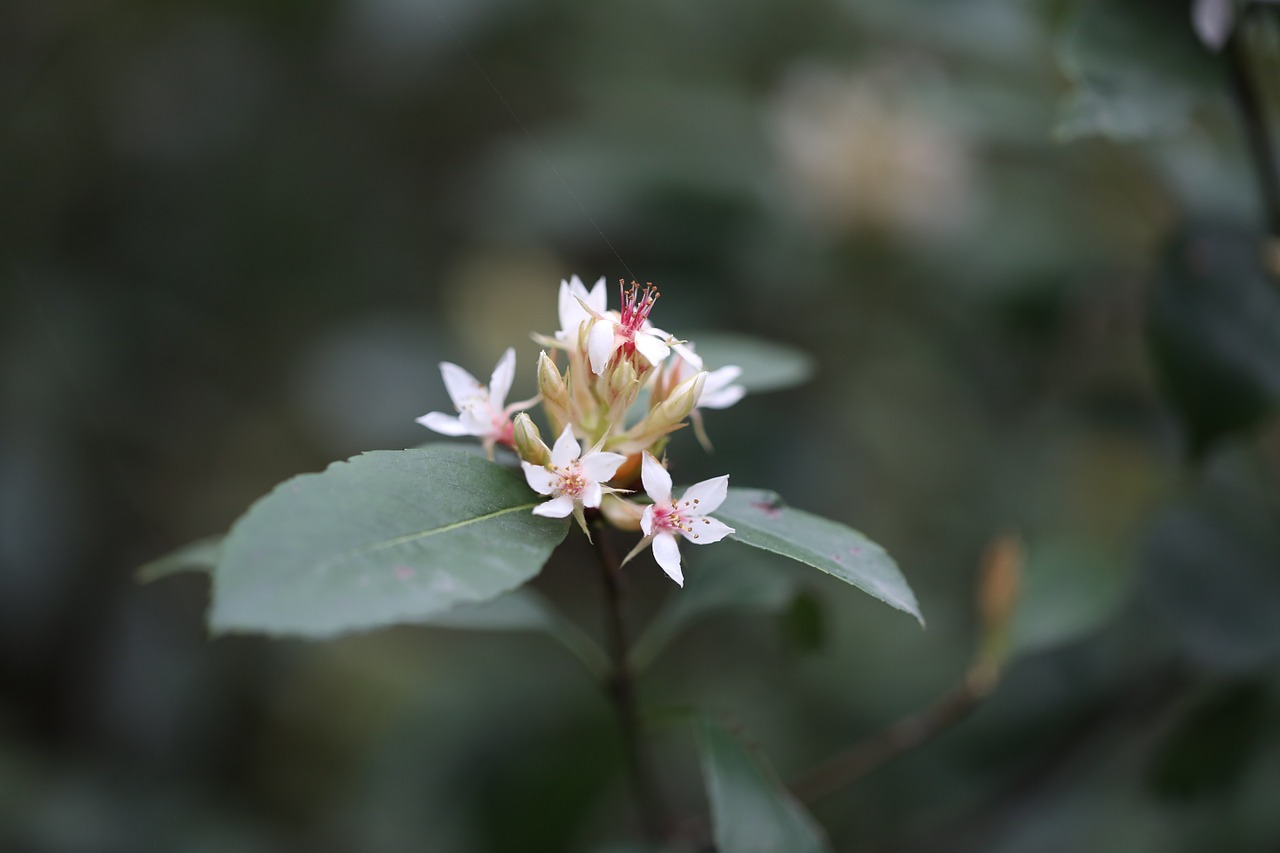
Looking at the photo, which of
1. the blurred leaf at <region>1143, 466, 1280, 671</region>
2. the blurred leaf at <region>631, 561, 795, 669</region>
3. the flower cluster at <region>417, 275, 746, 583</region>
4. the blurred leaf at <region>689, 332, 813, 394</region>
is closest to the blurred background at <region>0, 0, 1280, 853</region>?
the blurred leaf at <region>1143, 466, 1280, 671</region>

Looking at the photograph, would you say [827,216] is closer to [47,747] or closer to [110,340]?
[110,340]

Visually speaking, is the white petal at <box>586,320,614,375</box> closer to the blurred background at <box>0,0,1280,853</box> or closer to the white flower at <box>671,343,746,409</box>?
the white flower at <box>671,343,746,409</box>

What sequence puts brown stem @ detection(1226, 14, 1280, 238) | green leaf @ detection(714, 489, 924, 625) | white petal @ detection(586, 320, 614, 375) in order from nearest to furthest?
green leaf @ detection(714, 489, 924, 625), white petal @ detection(586, 320, 614, 375), brown stem @ detection(1226, 14, 1280, 238)

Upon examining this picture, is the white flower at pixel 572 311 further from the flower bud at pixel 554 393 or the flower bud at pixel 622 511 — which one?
the flower bud at pixel 622 511

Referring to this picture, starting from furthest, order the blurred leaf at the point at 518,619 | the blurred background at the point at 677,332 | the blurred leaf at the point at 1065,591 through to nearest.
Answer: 1. the blurred background at the point at 677,332
2. the blurred leaf at the point at 1065,591
3. the blurred leaf at the point at 518,619

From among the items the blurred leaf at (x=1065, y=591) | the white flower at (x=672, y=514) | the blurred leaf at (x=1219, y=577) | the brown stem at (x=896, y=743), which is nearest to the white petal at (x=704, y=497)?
the white flower at (x=672, y=514)

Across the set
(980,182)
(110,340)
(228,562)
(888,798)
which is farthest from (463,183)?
(228,562)

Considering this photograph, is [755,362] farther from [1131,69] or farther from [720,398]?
[1131,69]
